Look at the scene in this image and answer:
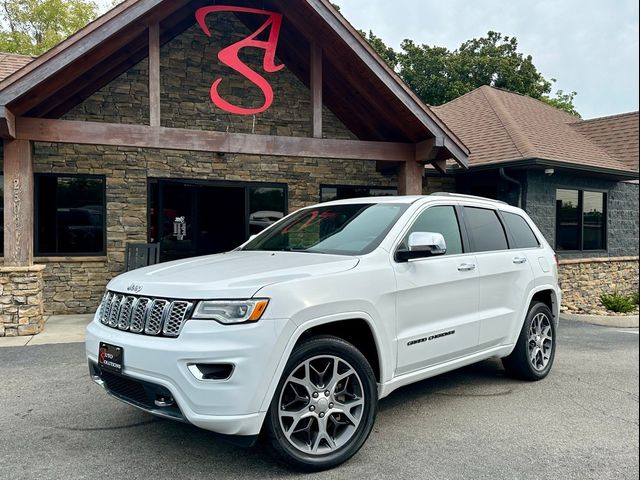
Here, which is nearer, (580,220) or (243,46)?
(243,46)

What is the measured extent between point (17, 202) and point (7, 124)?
3.88 ft

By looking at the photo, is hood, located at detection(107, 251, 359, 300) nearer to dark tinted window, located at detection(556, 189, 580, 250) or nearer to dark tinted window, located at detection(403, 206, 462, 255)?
dark tinted window, located at detection(403, 206, 462, 255)

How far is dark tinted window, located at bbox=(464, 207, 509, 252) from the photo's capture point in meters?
5.00

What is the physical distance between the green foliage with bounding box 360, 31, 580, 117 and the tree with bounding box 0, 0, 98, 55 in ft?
60.9

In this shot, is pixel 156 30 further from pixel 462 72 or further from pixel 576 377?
pixel 462 72

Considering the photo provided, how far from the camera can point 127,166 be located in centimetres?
1026

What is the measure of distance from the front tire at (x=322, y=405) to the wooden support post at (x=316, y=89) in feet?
18.8

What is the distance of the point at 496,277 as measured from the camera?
16.3ft

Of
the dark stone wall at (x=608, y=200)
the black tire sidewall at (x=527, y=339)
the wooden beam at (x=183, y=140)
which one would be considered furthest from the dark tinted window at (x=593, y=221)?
the black tire sidewall at (x=527, y=339)

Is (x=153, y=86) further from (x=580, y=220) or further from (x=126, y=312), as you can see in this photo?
(x=580, y=220)

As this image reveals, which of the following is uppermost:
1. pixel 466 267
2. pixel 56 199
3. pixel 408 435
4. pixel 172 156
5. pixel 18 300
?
pixel 172 156

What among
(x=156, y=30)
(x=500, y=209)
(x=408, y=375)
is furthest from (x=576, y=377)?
(x=156, y=30)

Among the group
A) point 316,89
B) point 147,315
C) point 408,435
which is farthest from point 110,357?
point 316,89

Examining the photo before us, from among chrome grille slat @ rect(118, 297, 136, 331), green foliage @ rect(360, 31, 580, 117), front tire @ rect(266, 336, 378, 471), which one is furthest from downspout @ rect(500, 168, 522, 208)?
green foliage @ rect(360, 31, 580, 117)
